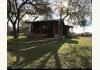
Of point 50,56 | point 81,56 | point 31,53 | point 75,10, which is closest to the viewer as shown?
point 50,56

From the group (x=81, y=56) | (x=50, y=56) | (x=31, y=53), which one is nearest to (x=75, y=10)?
(x=81, y=56)

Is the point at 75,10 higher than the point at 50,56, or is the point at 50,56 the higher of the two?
the point at 75,10

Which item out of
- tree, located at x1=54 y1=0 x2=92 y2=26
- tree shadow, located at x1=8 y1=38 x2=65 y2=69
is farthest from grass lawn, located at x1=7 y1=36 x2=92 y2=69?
tree, located at x1=54 y1=0 x2=92 y2=26

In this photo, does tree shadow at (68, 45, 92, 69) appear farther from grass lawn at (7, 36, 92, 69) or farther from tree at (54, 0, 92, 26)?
tree at (54, 0, 92, 26)

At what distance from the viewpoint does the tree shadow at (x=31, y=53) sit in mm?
7304

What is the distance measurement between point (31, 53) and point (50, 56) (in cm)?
82

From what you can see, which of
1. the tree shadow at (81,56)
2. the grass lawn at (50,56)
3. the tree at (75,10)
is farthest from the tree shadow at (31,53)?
the tree at (75,10)

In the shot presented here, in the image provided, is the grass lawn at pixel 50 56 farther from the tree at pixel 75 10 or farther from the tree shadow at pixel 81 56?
the tree at pixel 75 10

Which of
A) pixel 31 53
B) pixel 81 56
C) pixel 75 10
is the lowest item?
pixel 81 56

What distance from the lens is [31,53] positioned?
8.36 meters

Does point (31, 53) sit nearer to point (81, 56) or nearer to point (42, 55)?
point (42, 55)

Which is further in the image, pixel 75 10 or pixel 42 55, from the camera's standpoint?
pixel 75 10

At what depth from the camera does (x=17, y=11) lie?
11359mm
